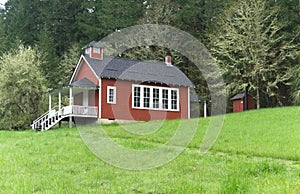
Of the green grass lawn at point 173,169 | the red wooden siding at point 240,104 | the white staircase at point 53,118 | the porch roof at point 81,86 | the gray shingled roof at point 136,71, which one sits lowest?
the green grass lawn at point 173,169

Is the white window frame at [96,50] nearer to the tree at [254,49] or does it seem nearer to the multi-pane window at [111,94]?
the multi-pane window at [111,94]

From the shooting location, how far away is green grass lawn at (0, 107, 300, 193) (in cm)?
798

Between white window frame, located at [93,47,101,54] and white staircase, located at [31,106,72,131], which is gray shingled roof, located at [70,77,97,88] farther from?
white window frame, located at [93,47,101,54]

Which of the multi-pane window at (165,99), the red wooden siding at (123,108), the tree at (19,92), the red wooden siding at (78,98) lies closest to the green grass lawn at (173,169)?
the red wooden siding at (123,108)

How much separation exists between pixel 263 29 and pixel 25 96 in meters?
20.0

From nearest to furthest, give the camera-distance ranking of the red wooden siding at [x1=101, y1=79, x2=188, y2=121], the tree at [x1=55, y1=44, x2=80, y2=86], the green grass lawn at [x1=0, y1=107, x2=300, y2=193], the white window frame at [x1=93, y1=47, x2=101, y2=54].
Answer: the green grass lawn at [x1=0, y1=107, x2=300, y2=193], the red wooden siding at [x1=101, y1=79, x2=188, y2=121], the white window frame at [x1=93, y1=47, x2=101, y2=54], the tree at [x1=55, y1=44, x2=80, y2=86]

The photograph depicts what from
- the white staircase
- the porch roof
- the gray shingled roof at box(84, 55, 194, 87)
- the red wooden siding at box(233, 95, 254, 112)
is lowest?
the white staircase

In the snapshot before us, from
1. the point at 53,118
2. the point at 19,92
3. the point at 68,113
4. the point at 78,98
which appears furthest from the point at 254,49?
the point at 19,92

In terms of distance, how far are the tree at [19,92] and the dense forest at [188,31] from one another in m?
0.12

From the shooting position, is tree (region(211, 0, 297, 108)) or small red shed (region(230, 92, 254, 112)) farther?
small red shed (region(230, 92, 254, 112))

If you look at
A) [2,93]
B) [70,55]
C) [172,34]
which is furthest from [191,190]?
[70,55]

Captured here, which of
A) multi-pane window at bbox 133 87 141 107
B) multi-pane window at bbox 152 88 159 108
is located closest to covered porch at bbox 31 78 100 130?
multi-pane window at bbox 133 87 141 107

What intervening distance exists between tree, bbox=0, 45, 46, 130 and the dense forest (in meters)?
0.12

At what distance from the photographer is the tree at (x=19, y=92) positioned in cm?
3088
